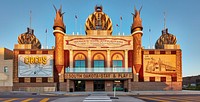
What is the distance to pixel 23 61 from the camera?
40.5m

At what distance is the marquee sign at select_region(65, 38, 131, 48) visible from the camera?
Result: 41188 millimetres

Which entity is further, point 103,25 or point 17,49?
point 103,25

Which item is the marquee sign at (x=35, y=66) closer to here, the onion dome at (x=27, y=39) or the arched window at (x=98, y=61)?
the onion dome at (x=27, y=39)

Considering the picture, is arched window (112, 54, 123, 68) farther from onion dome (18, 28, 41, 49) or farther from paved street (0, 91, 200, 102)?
onion dome (18, 28, 41, 49)

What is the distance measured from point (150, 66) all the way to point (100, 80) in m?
10.7

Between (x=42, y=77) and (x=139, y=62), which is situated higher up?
(x=139, y=62)

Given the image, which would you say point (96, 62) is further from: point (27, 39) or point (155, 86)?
point (27, 39)

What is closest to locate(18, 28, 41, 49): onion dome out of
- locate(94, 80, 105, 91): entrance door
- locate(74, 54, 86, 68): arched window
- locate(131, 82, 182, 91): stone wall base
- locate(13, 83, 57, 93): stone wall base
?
locate(13, 83, 57, 93): stone wall base

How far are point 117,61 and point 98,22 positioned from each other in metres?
10.8

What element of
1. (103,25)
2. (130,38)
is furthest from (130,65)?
(103,25)

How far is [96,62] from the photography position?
4144 centimetres

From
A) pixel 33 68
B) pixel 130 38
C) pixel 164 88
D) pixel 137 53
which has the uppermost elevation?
pixel 130 38

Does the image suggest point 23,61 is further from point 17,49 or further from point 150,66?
point 150,66

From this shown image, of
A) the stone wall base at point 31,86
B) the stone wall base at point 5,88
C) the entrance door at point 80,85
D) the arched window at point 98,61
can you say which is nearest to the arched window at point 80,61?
the arched window at point 98,61
